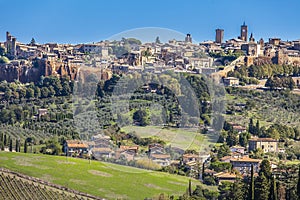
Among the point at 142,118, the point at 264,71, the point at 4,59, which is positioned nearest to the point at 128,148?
the point at 142,118

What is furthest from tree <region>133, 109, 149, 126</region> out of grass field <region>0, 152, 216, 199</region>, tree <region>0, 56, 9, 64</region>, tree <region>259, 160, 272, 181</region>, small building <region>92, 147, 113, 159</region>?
tree <region>0, 56, 9, 64</region>

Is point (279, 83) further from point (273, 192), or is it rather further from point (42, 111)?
point (273, 192)

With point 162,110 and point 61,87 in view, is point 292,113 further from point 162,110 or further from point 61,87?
point 162,110

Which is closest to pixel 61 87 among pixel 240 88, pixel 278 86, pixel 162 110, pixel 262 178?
pixel 240 88

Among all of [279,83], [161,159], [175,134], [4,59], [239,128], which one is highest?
[4,59]

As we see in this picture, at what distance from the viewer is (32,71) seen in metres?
24.0

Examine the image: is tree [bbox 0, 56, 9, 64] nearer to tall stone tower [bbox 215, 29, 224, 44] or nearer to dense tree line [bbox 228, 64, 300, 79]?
dense tree line [bbox 228, 64, 300, 79]

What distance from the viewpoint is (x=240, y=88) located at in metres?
20.8

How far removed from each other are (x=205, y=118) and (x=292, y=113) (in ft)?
40.0

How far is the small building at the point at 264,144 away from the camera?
15719mm

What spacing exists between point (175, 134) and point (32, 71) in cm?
1861

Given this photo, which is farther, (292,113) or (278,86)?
(278,86)

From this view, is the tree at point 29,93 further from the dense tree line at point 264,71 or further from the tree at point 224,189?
the tree at point 224,189

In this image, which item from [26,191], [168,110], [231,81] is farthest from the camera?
[231,81]
